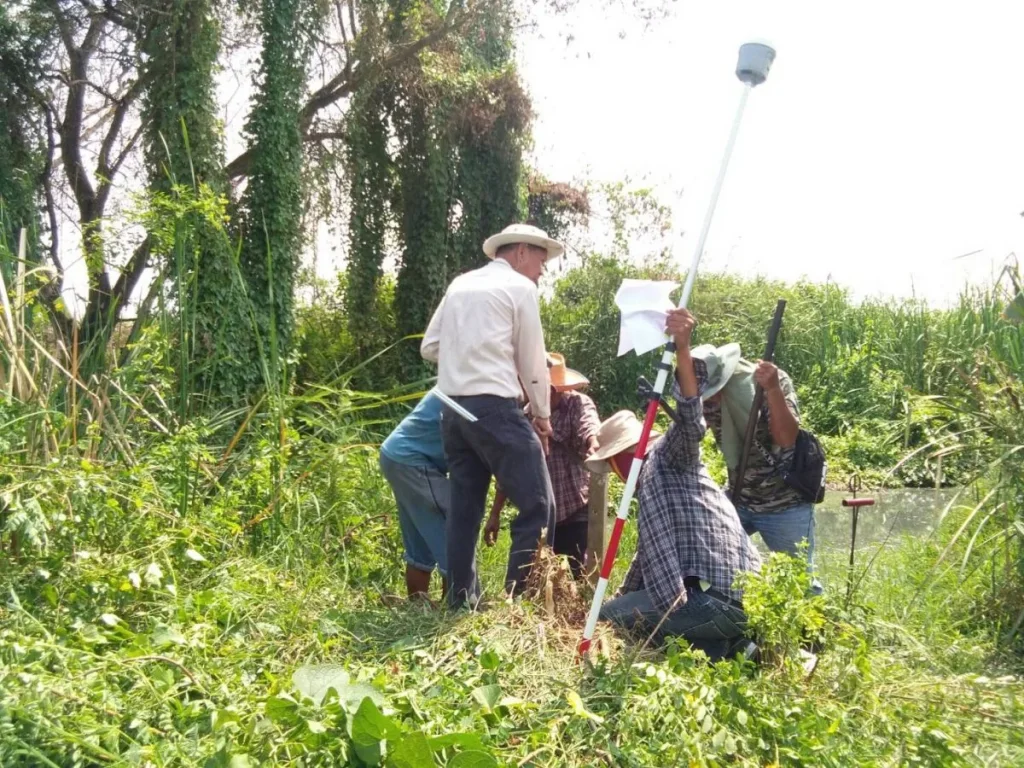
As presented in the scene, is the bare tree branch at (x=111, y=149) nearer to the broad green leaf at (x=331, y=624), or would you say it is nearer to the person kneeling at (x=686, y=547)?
the broad green leaf at (x=331, y=624)

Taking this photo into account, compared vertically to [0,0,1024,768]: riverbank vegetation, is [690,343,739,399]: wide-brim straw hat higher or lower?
higher

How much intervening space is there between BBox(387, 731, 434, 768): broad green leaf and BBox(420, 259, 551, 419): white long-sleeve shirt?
1.79 m

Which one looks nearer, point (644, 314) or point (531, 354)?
point (644, 314)

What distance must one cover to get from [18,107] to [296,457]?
28.4ft

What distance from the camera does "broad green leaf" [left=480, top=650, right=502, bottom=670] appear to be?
267 centimetres

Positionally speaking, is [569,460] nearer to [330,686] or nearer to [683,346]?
[683,346]

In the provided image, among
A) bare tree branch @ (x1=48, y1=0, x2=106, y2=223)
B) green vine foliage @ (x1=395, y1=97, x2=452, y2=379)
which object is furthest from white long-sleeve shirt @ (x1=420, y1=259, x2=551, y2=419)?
bare tree branch @ (x1=48, y1=0, x2=106, y2=223)

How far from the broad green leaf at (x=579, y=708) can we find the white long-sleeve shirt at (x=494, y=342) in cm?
145

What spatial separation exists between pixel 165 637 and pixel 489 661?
3.07ft

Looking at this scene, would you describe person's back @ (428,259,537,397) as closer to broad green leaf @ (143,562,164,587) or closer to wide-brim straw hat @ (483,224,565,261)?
wide-brim straw hat @ (483,224,565,261)

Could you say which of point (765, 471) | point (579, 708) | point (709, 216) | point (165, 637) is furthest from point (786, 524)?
point (165, 637)

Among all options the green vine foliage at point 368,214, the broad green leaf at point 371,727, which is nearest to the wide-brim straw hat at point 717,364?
the broad green leaf at point 371,727

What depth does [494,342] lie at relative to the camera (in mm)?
3682

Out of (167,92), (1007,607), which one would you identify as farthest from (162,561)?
Answer: (167,92)
